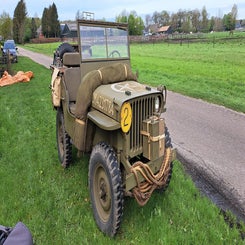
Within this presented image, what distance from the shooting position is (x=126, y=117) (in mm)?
3471

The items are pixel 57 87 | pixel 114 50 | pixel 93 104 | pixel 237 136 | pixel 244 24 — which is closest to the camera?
pixel 93 104

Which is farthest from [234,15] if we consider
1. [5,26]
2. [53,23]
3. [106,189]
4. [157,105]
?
[106,189]

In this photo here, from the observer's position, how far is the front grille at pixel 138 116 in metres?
3.68

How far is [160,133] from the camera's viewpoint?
3.70 meters

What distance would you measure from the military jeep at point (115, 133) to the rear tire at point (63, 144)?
581mm

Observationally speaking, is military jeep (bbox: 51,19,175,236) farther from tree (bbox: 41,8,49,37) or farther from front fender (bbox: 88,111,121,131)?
tree (bbox: 41,8,49,37)

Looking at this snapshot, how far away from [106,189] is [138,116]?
936mm

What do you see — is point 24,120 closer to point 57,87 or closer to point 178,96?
point 57,87

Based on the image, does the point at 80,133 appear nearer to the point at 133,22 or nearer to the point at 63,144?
the point at 63,144

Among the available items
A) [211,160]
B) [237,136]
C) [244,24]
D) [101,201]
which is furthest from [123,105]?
[244,24]

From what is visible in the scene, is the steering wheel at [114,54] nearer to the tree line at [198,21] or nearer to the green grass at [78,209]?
the green grass at [78,209]

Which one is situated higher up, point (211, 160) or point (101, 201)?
point (101, 201)

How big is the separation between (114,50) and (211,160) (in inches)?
104

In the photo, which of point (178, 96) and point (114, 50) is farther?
point (178, 96)
